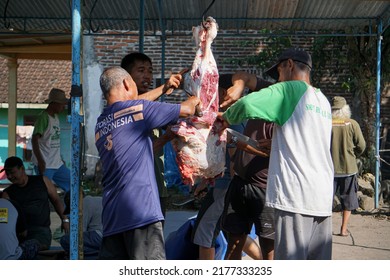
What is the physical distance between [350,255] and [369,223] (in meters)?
2.45

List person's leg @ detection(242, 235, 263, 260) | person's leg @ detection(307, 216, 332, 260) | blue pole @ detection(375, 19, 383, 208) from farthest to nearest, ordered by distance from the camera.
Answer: blue pole @ detection(375, 19, 383, 208)
person's leg @ detection(242, 235, 263, 260)
person's leg @ detection(307, 216, 332, 260)

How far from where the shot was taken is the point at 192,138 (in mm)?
4590

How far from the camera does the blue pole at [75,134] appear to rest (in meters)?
4.84

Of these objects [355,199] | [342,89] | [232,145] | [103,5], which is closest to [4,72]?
[342,89]

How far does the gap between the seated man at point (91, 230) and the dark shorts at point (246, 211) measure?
4.18ft

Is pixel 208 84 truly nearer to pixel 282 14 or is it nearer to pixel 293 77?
pixel 293 77

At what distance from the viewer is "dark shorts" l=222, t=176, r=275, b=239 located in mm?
5469

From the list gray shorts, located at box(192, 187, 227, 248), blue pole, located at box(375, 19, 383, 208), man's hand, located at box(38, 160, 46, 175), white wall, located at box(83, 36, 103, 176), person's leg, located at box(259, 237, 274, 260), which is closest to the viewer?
person's leg, located at box(259, 237, 274, 260)

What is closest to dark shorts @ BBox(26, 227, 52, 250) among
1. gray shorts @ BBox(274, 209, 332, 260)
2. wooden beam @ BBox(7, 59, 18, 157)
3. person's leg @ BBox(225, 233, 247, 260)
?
person's leg @ BBox(225, 233, 247, 260)

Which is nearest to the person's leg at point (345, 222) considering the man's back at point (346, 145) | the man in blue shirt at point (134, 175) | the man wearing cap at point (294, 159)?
the man's back at point (346, 145)

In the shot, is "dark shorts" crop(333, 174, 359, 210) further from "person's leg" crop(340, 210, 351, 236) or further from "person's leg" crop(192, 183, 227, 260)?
"person's leg" crop(192, 183, 227, 260)

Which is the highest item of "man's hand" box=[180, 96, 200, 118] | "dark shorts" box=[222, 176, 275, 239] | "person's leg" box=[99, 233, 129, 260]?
"man's hand" box=[180, 96, 200, 118]

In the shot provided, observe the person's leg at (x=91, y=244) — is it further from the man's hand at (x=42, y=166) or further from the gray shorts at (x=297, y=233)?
the man's hand at (x=42, y=166)

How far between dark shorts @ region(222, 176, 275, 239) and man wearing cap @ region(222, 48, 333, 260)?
3.22 feet
